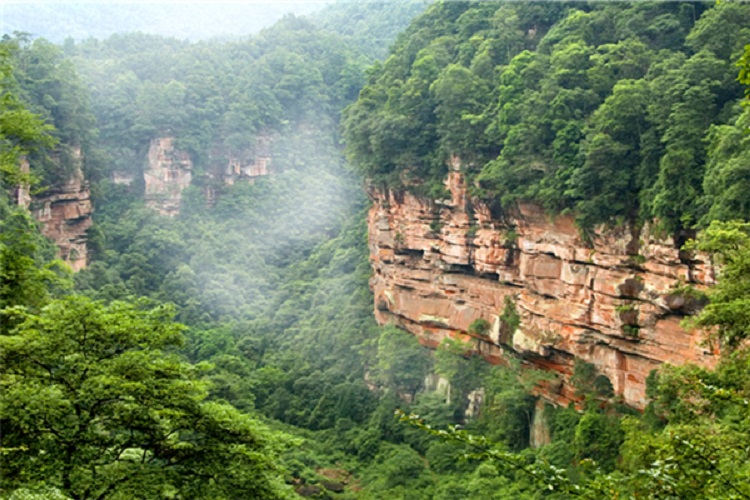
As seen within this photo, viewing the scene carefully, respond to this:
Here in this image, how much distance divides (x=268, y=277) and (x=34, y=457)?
1509 inches

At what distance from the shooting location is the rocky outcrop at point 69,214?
3734cm

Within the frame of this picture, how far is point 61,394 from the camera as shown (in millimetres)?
8711

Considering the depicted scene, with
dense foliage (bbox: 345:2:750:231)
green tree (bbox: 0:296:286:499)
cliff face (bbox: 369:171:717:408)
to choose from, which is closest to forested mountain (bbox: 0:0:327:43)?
dense foliage (bbox: 345:2:750:231)

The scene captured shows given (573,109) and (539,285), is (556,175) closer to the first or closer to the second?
(573,109)

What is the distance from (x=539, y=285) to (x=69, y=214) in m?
22.0

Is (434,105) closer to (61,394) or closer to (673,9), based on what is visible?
(673,9)

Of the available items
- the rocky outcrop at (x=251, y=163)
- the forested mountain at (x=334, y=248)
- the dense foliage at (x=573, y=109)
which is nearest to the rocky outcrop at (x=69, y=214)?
the forested mountain at (x=334, y=248)

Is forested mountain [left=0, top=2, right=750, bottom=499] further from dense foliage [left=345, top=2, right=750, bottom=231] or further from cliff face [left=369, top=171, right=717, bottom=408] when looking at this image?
cliff face [left=369, top=171, right=717, bottom=408]

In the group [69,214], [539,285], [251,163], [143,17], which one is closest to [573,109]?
[539,285]

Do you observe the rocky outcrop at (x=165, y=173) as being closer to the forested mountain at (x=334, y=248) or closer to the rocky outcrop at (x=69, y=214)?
the forested mountain at (x=334, y=248)

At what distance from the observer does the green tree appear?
8602 millimetres

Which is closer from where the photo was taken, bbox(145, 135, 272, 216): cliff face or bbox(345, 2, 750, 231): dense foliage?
bbox(345, 2, 750, 231): dense foliage

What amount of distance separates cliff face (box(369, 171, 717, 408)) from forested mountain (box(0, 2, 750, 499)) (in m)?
0.58

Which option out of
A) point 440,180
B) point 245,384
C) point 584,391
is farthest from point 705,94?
point 245,384
